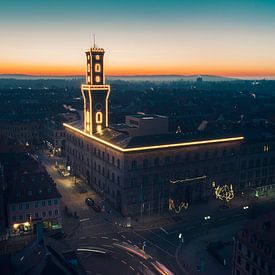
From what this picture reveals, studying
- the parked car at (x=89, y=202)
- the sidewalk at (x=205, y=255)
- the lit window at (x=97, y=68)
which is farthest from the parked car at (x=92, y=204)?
the lit window at (x=97, y=68)

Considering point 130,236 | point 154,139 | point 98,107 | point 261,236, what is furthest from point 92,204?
point 261,236

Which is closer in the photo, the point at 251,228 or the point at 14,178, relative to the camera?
the point at 251,228

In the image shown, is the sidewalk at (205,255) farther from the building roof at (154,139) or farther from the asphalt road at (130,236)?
the building roof at (154,139)

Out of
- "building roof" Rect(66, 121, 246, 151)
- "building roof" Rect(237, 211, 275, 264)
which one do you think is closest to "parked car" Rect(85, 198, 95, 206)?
"building roof" Rect(66, 121, 246, 151)

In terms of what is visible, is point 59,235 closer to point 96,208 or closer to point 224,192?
point 96,208

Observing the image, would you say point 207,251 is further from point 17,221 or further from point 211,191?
point 17,221

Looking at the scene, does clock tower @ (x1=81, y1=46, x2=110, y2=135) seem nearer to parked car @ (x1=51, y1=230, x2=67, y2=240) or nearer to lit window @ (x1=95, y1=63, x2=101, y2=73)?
lit window @ (x1=95, y1=63, x2=101, y2=73)

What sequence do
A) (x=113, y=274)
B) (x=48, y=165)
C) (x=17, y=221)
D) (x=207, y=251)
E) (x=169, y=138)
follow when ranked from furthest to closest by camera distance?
(x=48, y=165) < (x=169, y=138) < (x=17, y=221) < (x=207, y=251) < (x=113, y=274)

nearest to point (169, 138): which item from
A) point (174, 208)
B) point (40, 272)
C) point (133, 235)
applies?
point (174, 208)
